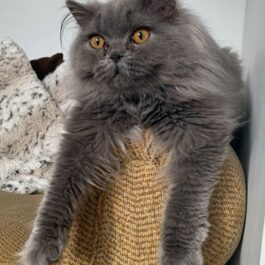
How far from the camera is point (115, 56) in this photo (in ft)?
3.20

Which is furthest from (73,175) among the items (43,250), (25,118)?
(25,118)

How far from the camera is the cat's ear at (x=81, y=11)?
1113mm

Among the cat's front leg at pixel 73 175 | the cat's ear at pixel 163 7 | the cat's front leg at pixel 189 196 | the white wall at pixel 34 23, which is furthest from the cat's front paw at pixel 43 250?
the white wall at pixel 34 23

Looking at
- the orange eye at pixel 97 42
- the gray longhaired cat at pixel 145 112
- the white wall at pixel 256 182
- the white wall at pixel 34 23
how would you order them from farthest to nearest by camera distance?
1. the white wall at pixel 34 23
2. the orange eye at pixel 97 42
3. the gray longhaired cat at pixel 145 112
4. the white wall at pixel 256 182

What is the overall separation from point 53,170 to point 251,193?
53 centimetres

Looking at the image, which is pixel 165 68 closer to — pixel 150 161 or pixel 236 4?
pixel 150 161

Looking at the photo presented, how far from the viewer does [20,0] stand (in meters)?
2.59

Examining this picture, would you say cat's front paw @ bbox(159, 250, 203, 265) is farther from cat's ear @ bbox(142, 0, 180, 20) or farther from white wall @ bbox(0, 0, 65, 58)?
white wall @ bbox(0, 0, 65, 58)

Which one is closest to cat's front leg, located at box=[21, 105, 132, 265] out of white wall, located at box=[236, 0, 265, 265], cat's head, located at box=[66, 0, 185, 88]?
cat's head, located at box=[66, 0, 185, 88]

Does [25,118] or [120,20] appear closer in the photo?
[120,20]

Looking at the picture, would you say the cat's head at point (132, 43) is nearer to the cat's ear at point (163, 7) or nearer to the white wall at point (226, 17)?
the cat's ear at point (163, 7)

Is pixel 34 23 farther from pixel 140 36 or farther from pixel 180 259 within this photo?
pixel 180 259

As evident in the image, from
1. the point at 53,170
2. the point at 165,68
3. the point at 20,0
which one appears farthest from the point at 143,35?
the point at 20,0

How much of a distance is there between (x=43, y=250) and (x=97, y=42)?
0.55 meters
